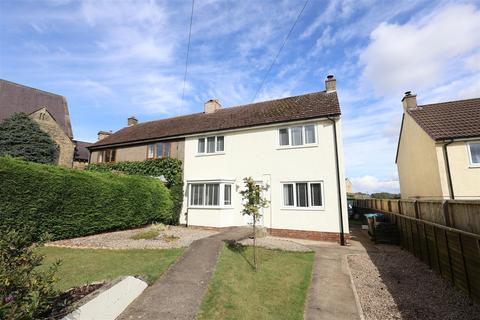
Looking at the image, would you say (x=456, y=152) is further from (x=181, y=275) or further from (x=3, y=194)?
(x=3, y=194)

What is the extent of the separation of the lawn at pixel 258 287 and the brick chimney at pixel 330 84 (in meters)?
11.8

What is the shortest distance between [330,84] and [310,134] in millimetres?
5027

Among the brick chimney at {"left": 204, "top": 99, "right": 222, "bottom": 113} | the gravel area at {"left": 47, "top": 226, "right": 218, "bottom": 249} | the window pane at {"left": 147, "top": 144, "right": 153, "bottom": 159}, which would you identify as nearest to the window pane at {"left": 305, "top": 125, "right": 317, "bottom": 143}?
the gravel area at {"left": 47, "top": 226, "right": 218, "bottom": 249}

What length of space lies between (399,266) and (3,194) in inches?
558

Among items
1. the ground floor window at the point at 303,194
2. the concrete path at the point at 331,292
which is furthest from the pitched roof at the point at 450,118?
the concrete path at the point at 331,292

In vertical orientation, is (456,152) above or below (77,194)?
above

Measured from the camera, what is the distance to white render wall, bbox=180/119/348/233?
12969 millimetres

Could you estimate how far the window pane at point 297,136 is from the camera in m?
14.3

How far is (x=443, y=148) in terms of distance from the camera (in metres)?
14.3

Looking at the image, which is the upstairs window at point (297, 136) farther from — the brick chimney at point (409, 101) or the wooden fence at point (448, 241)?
the brick chimney at point (409, 101)

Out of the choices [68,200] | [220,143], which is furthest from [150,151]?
[68,200]

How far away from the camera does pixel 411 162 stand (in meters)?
Answer: 19.0

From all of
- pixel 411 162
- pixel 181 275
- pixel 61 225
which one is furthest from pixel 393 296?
pixel 411 162

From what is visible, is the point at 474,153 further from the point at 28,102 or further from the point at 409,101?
the point at 28,102
